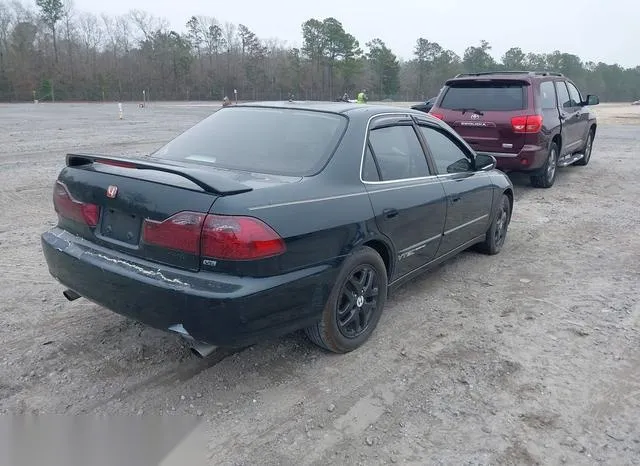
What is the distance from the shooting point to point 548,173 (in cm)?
926

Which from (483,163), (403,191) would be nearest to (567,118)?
(483,163)

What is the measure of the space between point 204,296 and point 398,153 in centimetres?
204

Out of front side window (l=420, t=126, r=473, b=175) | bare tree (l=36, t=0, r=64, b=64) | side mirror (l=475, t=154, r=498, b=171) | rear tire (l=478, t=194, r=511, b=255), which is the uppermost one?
bare tree (l=36, t=0, r=64, b=64)

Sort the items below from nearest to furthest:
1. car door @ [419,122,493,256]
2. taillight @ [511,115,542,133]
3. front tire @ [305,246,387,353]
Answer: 1. front tire @ [305,246,387,353]
2. car door @ [419,122,493,256]
3. taillight @ [511,115,542,133]

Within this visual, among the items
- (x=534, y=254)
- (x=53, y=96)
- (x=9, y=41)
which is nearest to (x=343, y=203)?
(x=534, y=254)

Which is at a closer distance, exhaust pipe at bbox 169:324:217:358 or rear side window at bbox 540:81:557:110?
exhaust pipe at bbox 169:324:217:358

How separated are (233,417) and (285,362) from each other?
64 cm

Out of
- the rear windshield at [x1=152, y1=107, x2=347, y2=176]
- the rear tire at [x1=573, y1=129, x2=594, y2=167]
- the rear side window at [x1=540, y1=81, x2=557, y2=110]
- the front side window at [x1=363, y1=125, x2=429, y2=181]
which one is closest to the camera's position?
the rear windshield at [x1=152, y1=107, x2=347, y2=176]

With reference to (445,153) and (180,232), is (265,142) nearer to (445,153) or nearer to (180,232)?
(180,232)

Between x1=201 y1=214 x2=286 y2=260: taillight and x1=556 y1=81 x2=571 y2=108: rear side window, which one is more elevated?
x1=556 y1=81 x2=571 y2=108: rear side window

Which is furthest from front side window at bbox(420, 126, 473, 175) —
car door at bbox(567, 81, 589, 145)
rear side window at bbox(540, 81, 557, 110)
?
car door at bbox(567, 81, 589, 145)

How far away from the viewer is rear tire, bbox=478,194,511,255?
18.4 ft

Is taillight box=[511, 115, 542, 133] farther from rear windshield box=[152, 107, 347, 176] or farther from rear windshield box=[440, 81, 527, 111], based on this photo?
rear windshield box=[152, 107, 347, 176]

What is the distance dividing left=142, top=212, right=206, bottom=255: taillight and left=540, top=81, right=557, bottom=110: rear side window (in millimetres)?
7495
